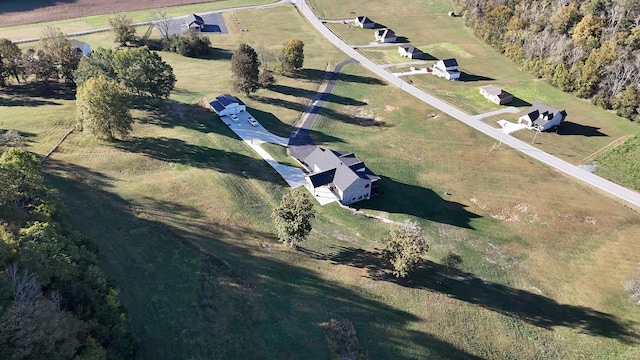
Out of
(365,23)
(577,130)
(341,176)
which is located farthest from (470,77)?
(341,176)

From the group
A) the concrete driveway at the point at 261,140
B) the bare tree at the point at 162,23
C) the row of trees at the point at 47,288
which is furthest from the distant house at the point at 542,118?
the bare tree at the point at 162,23

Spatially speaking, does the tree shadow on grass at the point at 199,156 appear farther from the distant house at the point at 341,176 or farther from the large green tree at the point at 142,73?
the large green tree at the point at 142,73

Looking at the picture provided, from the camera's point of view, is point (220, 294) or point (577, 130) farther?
point (577, 130)

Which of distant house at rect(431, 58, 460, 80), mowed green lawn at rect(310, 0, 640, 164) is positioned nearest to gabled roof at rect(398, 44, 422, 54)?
mowed green lawn at rect(310, 0, 640, 164)

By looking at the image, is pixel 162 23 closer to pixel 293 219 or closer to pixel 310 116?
pixel 310 116

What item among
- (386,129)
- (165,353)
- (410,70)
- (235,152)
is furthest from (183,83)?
(165,353)

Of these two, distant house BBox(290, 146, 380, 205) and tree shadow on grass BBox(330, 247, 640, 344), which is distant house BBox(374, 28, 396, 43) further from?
tree shadow on grass BBox(330, 247, 640, 344)

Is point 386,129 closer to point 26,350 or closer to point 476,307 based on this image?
point 476,307
